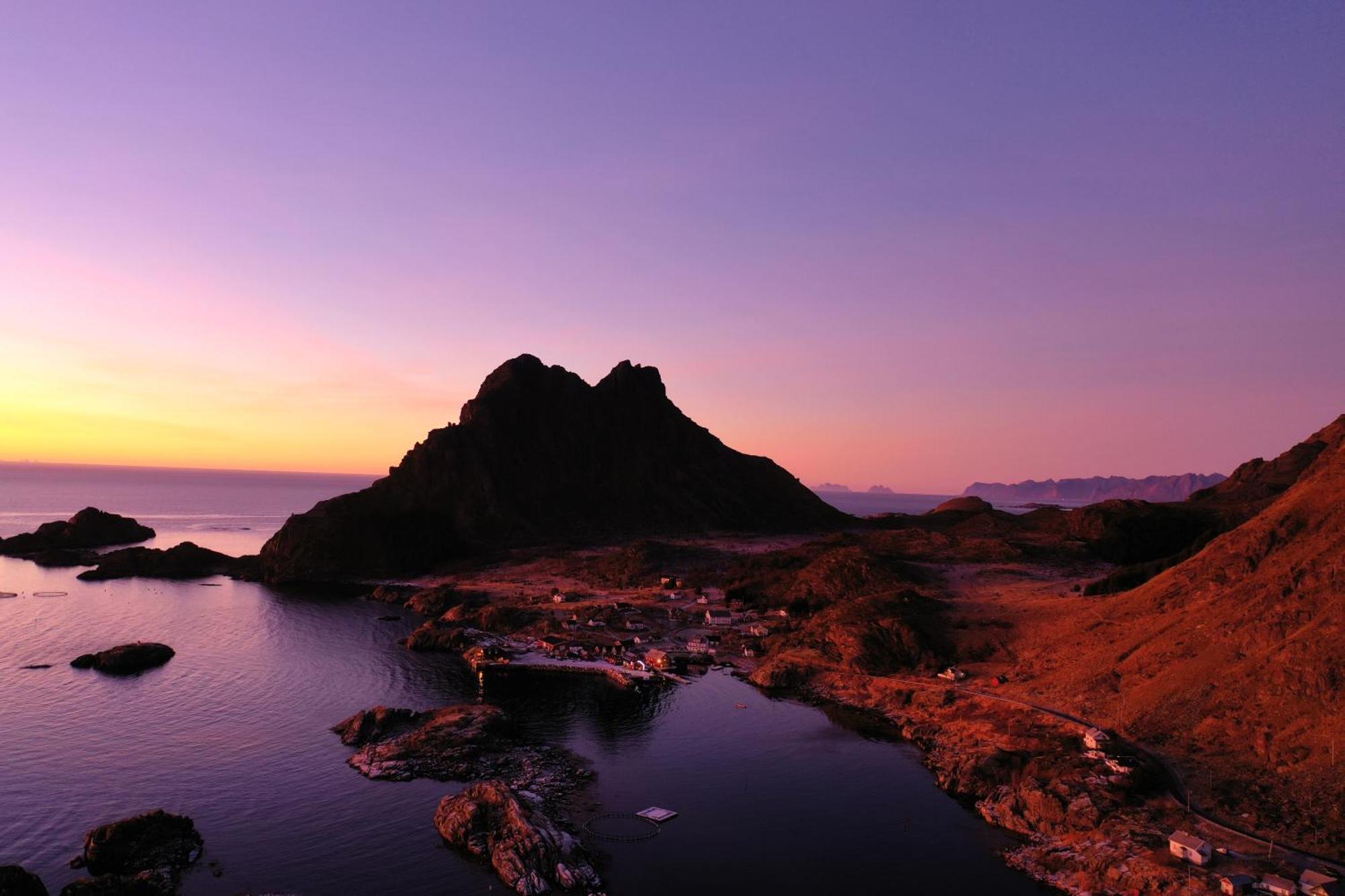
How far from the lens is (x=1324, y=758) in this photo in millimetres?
49938

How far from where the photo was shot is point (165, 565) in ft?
559

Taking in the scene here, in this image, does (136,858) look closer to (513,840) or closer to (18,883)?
(18,883)

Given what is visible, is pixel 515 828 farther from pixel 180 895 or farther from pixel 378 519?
pixel 378 519

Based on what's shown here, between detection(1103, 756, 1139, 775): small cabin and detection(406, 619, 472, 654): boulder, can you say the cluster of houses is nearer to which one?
detection(1103, 756, 1139, 775): small cabin

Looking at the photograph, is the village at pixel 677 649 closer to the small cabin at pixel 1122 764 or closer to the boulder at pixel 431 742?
the small cabin at pixel 1122 764

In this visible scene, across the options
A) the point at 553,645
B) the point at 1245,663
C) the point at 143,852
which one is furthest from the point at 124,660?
the point at 1245,663

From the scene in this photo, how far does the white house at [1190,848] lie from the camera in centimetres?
4369

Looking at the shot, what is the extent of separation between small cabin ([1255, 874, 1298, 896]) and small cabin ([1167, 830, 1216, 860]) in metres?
2.90

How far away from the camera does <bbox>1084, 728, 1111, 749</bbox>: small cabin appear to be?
194ft

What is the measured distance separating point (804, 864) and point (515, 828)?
1959 cm

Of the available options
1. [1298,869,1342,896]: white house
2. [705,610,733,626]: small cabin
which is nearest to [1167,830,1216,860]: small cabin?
[1298,869,1342,896]: white house

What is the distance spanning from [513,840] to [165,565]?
16344 centimetres

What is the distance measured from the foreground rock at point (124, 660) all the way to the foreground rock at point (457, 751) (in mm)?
39525

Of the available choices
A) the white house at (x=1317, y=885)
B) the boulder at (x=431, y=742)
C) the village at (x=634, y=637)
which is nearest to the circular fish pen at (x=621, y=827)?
the boulder at (x=431, y=742)
